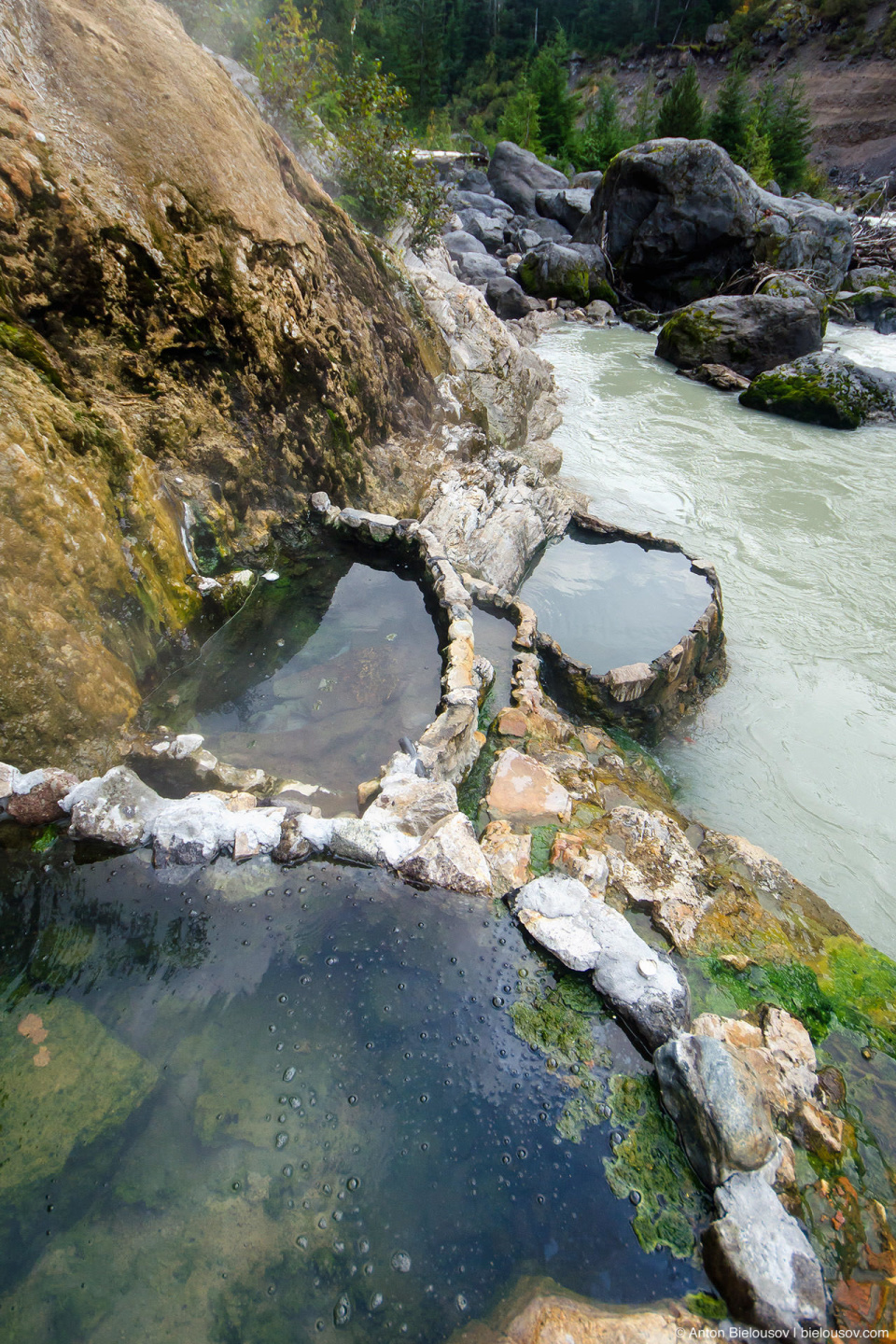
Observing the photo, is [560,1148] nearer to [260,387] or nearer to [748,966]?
[748,966]

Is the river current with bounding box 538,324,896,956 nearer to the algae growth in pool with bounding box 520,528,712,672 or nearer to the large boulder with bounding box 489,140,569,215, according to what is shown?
the algae growth in pool with bounding box 520,528,712,672

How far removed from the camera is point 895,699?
21.8 feet

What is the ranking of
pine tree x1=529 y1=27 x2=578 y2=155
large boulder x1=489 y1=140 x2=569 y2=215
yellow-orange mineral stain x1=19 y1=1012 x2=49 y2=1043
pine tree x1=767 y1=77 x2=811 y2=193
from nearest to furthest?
yellow-orange mineral stain x1=19 y1=1012 x2=49 y2=1043, large boulder x1=489 y1=140 x2=569 y2=215, pine tree x1=767 y1=77 x2=811 y2=193, pine tree x1=529 y1=27 x2=578 y2=155

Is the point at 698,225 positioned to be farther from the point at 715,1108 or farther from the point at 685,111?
the point at 715,1108

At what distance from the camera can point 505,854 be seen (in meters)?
3.71

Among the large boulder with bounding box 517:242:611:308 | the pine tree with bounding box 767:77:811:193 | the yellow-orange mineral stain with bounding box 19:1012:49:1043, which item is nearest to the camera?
the yellow-orange mineral stain with bounding box 19:1012:49:1043

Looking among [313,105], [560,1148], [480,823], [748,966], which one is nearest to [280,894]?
[480,823]

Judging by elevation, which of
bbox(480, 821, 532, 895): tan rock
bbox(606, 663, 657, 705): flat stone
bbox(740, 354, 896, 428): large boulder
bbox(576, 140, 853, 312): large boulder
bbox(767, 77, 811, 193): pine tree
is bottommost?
bbox(480, 821, 532, 895): tan rock

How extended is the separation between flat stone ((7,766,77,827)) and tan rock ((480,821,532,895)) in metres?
2.51

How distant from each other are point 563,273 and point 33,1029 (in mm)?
23412

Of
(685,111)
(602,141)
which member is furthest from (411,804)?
(602,141)

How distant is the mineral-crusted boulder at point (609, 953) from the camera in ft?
9.50

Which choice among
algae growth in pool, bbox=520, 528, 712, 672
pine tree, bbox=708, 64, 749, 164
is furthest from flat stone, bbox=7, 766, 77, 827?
pine tree, bbox=708, 64, 749, 164

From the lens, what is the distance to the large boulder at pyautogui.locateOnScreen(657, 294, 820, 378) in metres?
14.6
